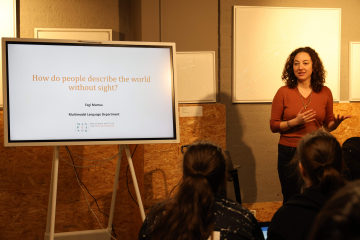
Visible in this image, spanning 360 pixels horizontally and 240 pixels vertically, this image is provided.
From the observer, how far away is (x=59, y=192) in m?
3.16

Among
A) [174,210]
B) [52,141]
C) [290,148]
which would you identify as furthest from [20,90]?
[290,148]

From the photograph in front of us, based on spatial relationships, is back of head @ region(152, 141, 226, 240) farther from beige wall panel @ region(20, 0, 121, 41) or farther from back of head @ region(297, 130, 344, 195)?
beige wall panel @ region(20, 0, 121, 41)

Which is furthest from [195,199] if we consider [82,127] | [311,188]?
[82,127]

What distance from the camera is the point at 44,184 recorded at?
3.11 m

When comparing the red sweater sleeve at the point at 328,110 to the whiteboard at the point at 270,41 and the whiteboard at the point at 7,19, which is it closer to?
the whiteboard at the point at 270,41

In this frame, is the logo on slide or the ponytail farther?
the logo on slide

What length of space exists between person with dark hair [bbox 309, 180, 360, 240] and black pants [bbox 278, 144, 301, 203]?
2.07m

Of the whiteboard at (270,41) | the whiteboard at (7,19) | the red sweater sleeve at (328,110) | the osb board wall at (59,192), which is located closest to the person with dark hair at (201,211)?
the red sweater sleeve at (328,110)

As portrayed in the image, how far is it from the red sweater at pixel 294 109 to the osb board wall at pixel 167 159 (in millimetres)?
788

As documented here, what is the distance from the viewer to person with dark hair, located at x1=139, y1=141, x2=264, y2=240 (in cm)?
110

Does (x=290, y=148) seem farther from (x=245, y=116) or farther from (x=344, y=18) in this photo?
(x=344, y=18)

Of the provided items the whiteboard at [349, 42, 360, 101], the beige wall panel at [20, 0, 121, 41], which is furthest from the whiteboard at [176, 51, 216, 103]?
the whiteboard at [349, 42, 360, 101]

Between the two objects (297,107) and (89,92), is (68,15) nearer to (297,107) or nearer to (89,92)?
(89,92)

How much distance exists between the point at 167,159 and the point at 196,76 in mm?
924
